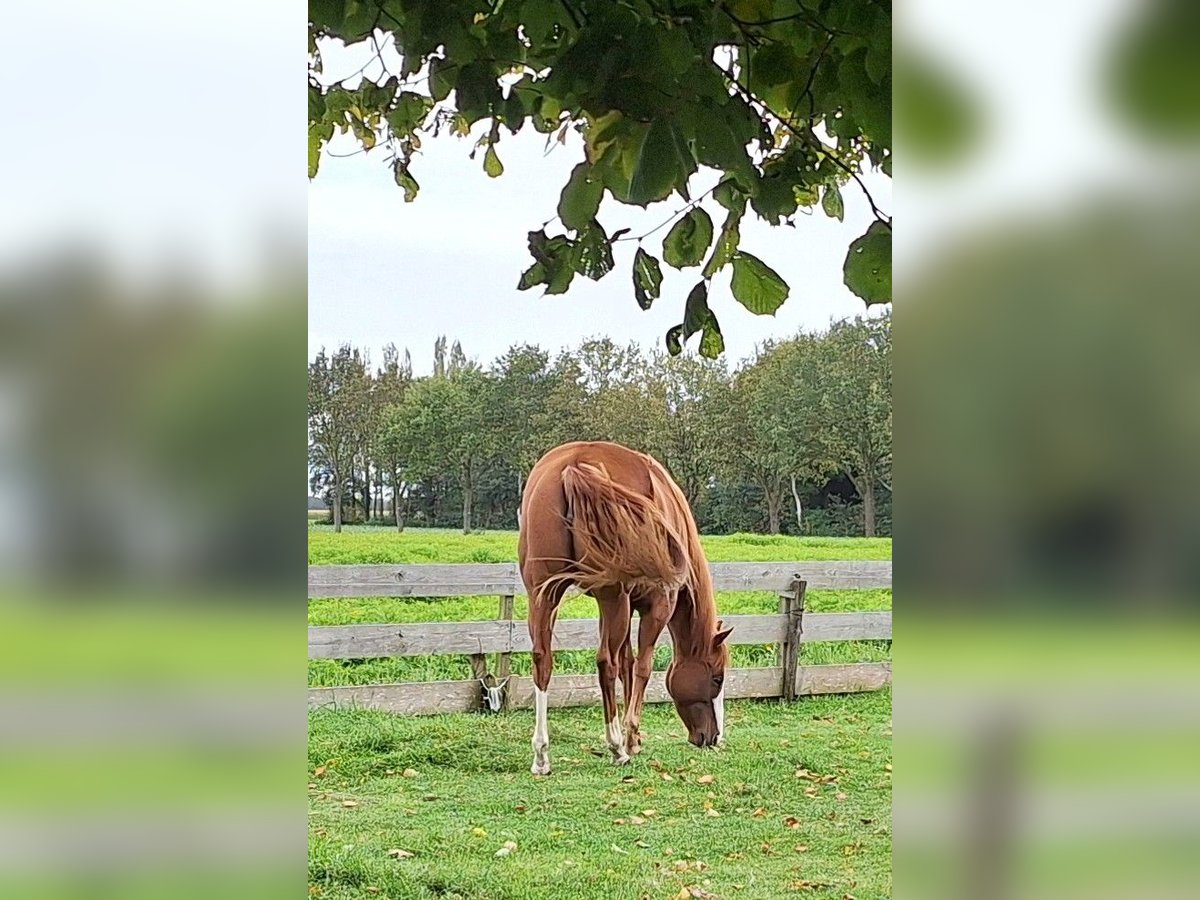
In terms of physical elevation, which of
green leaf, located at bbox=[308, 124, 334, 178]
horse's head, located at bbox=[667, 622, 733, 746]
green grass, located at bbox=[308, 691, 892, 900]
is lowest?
green grass, located at bbox=[308, 691, 892, 900]

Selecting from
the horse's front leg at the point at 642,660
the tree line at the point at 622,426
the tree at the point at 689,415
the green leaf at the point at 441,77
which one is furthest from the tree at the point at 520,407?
the green leaf at the point at 441,77

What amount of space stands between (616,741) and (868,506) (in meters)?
1.02

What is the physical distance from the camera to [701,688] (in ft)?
8.96

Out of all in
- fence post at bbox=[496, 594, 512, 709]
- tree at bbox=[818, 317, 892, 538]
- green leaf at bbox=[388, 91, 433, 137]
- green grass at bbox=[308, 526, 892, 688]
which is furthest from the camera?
tree at bbox=[818, 317, 892, 538]

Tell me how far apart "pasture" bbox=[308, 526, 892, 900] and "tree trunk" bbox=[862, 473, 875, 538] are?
1.55 feet

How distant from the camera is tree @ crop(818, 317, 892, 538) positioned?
306 centimetres
